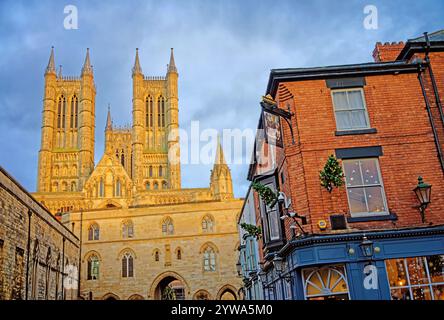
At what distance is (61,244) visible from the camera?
29.6 meters

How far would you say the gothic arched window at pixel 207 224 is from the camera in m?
43.9

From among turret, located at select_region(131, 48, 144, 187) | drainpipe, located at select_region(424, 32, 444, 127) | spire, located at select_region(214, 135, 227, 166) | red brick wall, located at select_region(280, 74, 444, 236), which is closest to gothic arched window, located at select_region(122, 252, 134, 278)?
spire, located at select_region(214, 135, 227, 166)

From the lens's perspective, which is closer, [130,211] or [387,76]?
[387,76]

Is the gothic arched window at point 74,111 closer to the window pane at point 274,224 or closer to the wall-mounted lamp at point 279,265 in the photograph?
the window pane at point 274,224

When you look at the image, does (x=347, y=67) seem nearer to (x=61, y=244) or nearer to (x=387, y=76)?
(x=387, y=76)

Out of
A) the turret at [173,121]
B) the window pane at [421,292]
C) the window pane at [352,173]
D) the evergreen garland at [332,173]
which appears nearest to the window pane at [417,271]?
the window pane at [421,292]

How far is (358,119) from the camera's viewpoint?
13.8m

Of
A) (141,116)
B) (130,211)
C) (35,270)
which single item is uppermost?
(141,116)

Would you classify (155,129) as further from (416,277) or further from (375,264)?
→ (416,277)

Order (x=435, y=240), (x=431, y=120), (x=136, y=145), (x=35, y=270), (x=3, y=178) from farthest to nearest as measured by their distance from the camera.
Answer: (x=136, y=145), (x=35, y=270), (x=3, y=178), (x=431, y=120), (x=435, y=240)

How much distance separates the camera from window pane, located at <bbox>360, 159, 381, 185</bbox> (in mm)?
13031

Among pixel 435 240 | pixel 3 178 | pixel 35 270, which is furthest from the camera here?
pixel 35 270
